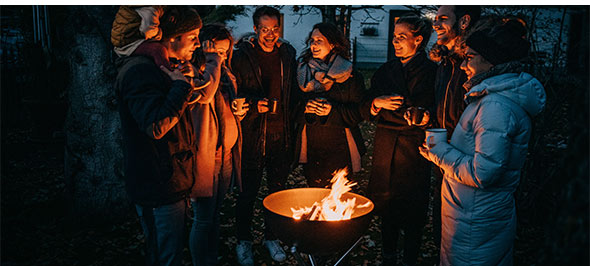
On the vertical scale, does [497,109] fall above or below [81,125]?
above

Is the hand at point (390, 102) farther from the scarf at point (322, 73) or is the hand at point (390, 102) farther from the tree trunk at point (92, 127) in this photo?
the tree trunk at point (92, 127)

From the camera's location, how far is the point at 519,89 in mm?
2402

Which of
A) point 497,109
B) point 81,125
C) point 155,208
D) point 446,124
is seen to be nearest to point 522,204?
point 446,124

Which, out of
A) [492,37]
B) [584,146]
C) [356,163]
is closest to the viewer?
[584,146]

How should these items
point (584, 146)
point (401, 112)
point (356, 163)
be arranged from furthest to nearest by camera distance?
point (356, 163)
point (401, 112)
point (584, 146)

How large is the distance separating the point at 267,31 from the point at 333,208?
6.29ft

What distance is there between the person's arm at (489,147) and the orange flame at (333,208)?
2.97 ft

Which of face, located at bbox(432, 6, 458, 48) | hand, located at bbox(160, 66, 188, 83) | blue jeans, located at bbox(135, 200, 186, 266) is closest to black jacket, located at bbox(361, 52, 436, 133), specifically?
face, located at bbox(432, 6, 458, 48)

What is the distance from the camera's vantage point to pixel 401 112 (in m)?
3.54

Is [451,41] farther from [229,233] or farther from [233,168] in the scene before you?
[229,233]

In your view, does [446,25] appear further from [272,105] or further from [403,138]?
[272,105]

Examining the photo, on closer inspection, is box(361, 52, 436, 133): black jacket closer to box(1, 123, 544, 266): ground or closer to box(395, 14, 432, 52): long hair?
box(395, 14, 432, 52): long hair

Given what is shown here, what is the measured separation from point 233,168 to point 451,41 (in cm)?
237

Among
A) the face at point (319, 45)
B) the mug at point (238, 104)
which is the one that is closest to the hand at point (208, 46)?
the mug at point (238, 104)
